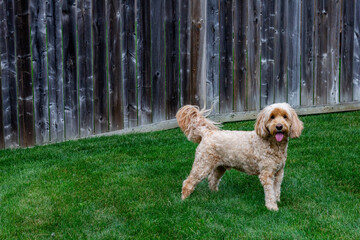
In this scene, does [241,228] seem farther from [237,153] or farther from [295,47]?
[295,47]

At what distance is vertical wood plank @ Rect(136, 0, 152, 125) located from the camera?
8000 millimetres

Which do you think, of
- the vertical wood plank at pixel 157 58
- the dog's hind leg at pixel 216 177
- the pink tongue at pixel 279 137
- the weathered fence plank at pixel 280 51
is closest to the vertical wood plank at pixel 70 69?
the vertical wood plank at pixel 157 58

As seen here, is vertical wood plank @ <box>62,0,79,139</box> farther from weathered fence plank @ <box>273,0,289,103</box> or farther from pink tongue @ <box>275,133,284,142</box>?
pink tongue @ <box>275,133,284,142</box>

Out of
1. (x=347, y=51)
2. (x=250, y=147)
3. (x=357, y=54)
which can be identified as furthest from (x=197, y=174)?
(x=357, y=54)

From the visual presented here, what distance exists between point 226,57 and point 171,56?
3.03 feet

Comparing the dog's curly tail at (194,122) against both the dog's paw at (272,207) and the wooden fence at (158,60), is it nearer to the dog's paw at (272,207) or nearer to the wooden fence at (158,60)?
the dog's paw at (272,207)

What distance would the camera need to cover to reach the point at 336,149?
6777 mm

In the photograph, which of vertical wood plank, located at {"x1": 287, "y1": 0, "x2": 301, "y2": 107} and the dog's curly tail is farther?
vertical wood plank, located at {"x1": 287, "y1": 0, "x2": 301, "y2": 107}

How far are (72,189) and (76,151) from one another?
1.69 m

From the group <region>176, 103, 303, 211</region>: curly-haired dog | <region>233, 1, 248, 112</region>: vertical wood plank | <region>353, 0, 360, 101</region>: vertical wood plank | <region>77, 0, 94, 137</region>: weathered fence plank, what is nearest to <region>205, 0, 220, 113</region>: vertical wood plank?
<region>233, 1, 248, 112</region>: vertical wood plank

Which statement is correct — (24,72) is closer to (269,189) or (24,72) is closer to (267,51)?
(267,51)

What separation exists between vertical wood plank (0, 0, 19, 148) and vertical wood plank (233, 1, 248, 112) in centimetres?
343

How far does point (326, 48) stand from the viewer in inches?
351

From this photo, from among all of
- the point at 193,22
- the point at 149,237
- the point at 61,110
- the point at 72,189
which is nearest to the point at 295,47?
the point at 193,22
